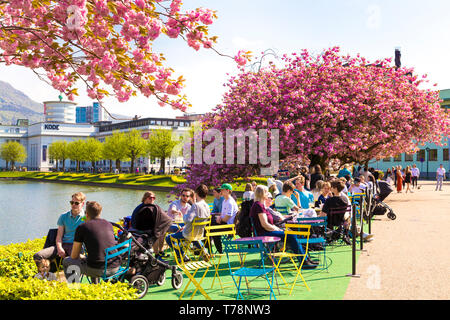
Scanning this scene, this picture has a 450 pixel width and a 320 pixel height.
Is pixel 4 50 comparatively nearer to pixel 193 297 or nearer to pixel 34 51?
pixel 34 51

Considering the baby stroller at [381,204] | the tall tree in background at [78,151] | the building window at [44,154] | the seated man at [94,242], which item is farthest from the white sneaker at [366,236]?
the building window at [44,154]

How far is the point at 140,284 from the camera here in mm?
6457

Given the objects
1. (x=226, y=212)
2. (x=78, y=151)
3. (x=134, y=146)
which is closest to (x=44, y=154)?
(x=78, y=151)

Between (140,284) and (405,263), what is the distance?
5.03 m

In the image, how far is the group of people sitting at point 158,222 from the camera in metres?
5.92

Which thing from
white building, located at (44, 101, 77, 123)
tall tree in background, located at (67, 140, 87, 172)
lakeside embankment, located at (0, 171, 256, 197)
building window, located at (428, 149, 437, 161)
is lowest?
lakeside embankment, located at (0, 171, 256, 197)

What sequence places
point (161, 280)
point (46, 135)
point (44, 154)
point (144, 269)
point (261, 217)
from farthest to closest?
point (46, 135), point (44, 154), point (261, 217), point (161, 280), point (144, 269)

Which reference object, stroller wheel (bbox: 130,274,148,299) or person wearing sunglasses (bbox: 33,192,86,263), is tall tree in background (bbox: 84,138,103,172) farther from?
stroller wheel (bbox: 130,274,148,299)

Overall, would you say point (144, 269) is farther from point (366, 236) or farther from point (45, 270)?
point (366, 236)

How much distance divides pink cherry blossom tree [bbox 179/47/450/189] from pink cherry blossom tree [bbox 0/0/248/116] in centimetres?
1113

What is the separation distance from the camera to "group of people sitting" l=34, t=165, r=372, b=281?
5.92 m

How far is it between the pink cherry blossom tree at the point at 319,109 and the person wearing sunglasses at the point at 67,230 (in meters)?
12.1

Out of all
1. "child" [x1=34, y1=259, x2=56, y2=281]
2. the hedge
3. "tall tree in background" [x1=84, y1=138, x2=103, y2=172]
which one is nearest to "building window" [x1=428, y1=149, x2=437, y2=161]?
"child" [x1=34, y1=259, x2=56, y2=281]
